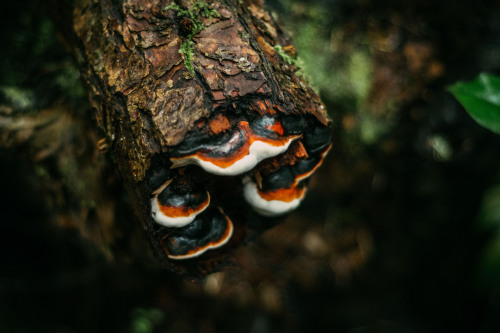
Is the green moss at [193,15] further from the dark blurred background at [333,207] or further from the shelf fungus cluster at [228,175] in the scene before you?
the dark blurred background at [333,207]

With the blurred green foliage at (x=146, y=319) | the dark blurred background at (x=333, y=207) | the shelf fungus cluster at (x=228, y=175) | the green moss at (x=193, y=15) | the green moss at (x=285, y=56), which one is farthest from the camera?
the blurred green foliage at (x=146, y=319)

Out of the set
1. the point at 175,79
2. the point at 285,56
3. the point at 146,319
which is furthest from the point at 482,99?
the point at 146,319

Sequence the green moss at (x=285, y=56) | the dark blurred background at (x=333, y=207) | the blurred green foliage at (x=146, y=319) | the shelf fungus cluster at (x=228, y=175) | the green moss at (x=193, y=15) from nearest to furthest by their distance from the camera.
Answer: the shelf fungus cluster at (x=228, y=175), the green moss at (x=193, y=15), the green moss at (x=285, y=56), the dark blurred background at (x=333, y=207), the blurred green foliage at (x=146, y=319)

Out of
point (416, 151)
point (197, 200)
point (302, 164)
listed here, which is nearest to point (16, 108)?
point (197, 200)

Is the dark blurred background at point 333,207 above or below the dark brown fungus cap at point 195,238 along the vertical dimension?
below

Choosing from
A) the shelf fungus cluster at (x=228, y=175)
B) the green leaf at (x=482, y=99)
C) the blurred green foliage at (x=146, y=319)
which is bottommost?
the blurred green foliage at (x=146, y=319)

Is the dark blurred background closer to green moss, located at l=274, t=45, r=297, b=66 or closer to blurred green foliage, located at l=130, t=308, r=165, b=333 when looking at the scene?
blurred green foliage, located at l=130, t=308, r=165, b=333

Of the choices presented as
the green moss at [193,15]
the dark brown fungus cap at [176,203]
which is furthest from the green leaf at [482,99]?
the dark brown fungus cap at [176,203]
